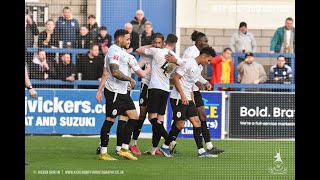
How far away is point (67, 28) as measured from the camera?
22406mm

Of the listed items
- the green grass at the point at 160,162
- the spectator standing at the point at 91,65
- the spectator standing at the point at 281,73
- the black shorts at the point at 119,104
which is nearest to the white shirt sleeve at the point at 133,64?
the black shorts at the point at 119,104

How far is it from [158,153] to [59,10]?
5.14 m

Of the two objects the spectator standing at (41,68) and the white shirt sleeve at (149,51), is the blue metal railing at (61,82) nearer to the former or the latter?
the spectator standing at (41,68)

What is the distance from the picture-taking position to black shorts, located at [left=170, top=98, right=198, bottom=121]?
1825cm

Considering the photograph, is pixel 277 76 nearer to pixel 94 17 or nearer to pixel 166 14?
pixel 166 14

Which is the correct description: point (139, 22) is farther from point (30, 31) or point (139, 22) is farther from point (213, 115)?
point (213, 115)

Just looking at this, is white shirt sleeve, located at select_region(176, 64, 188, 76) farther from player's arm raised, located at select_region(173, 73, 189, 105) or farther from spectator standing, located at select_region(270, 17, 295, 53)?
spectator standing, located at select_region(270, 17, 295, 53)

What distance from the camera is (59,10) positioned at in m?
22.8

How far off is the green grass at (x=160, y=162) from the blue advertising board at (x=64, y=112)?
1251mm

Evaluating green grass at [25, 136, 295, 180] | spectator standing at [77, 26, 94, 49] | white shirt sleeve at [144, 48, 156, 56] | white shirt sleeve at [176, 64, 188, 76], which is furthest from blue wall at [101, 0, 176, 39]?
white shirt sleeve at [176, 64, 188, 76]

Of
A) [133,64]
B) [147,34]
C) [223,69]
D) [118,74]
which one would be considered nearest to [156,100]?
[133,64]

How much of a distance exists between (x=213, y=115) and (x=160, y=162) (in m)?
6.36

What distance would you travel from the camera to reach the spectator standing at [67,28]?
869 inches
